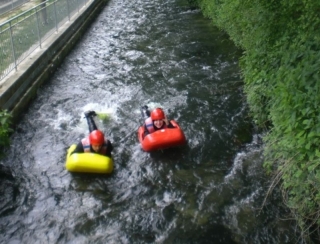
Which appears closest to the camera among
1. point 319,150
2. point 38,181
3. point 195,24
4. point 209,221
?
point 319,150

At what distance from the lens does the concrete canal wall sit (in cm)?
901

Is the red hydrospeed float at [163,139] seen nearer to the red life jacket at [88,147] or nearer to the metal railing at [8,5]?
the red life jacket at [88,147]

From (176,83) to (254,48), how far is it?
9.80ft

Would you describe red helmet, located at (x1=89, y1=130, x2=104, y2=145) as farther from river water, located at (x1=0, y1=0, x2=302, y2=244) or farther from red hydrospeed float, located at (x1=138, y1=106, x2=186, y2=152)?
red hydrospeed float, located at (x1=138, y1=106, x2=186, y2=152)

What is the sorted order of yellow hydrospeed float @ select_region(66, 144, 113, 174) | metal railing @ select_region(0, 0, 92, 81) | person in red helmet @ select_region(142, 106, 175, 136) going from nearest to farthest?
yellow hydrospeed float @ select_region(66, 144, 113, 174), person in red helmet @ select_region(142, 106, 175, 136), metal railing @ select_region(0, 0, 92, 81)

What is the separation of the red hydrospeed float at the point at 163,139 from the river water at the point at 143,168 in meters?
0.24

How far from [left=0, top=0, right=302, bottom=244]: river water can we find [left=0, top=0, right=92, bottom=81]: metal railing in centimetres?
122

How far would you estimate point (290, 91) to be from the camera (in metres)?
6.11

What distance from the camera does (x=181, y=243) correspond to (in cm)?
570

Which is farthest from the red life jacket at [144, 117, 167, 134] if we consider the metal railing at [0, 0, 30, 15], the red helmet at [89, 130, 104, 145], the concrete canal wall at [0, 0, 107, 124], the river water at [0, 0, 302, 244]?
the metal railing at [0, 0, 30, 15]

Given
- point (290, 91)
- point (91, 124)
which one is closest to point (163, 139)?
point (91, 124)

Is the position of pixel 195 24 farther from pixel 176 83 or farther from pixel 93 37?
pixel 176 83

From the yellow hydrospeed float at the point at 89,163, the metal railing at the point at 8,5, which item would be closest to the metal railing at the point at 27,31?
the yellow hydrospeed float at the point at 89,163

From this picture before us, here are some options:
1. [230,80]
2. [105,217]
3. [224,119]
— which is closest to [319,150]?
[105,217]
